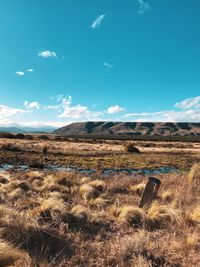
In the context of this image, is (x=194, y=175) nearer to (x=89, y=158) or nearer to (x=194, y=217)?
(x=194, y=217)

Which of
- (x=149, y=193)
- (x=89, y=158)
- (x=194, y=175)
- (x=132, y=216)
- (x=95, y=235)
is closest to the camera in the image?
(x=95, y=235)

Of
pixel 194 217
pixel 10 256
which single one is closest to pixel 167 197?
pixel 194 217

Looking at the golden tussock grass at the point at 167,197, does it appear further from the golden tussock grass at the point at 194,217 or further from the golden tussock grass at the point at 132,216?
the golden tussock grass at the point at 132,216

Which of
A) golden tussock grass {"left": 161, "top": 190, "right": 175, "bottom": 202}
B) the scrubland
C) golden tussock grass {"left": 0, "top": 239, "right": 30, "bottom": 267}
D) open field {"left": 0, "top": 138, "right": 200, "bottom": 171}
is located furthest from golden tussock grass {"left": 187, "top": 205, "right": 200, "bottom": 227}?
open field {"left": 0, "top": 138, "right": 200, "bottom": 171}

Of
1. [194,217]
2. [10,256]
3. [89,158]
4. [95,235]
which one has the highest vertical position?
[10,256]

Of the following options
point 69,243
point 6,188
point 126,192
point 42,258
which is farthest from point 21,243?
point 126,192

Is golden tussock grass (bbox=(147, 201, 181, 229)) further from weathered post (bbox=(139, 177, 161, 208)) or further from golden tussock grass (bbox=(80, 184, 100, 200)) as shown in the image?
golden tussock grass (bbox=(80, 184, 100, 200))

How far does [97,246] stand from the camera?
18.7 ft

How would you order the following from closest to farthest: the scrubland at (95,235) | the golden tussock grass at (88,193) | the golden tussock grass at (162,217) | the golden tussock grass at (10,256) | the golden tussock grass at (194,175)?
the golden tussock grass at (10,256), the scrubland at (95,235), the golden tussock grass at (162,217), the golden tussock grass at (88,193), the golden tussock grass at (194,175)

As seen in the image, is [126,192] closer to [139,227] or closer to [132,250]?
[139,227]

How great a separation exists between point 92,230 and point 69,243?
0.99 m

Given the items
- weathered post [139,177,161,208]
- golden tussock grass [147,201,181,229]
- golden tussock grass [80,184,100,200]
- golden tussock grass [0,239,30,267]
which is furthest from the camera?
golden tussock grass [80,184,100,200]

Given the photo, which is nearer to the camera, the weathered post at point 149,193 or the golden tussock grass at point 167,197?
the weathered post at point 149,193

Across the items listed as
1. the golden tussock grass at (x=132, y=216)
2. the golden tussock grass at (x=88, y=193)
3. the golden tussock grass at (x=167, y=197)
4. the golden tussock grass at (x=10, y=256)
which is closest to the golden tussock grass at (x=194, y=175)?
the golden tussock grass at (x=167, y=197)
